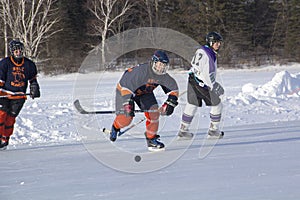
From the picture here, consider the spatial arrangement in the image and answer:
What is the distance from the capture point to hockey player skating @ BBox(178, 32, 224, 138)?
16.3 feet

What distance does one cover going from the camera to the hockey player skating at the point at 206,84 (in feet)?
16.3

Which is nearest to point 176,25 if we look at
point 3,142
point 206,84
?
point 206,84

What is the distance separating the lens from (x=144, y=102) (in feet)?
15.0

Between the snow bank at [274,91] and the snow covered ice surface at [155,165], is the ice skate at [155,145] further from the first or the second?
the snow bank at [274,91]

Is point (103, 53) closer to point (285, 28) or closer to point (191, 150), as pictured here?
point (285, 28)

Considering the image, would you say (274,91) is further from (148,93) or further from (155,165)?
(155,165)

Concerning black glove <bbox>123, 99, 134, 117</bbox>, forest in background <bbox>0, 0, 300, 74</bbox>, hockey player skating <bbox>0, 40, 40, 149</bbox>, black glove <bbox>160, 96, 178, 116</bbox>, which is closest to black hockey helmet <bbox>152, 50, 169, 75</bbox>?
black glove <bbox>160, 96, 178, 116</bbox>

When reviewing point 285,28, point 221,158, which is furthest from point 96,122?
point 285,28

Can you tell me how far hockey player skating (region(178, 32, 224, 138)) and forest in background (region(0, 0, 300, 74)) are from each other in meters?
18.4

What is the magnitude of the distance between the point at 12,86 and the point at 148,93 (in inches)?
63.4

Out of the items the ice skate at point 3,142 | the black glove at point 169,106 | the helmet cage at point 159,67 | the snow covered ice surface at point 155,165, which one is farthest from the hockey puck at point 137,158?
the ice skate at point 3,142

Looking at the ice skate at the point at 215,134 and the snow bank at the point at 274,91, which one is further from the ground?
the ice skate at the point at 215,134

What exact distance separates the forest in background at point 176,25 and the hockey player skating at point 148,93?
18.9m

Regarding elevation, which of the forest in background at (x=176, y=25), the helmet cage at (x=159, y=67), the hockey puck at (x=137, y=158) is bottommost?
the forest in background at (x=176, y=25)
